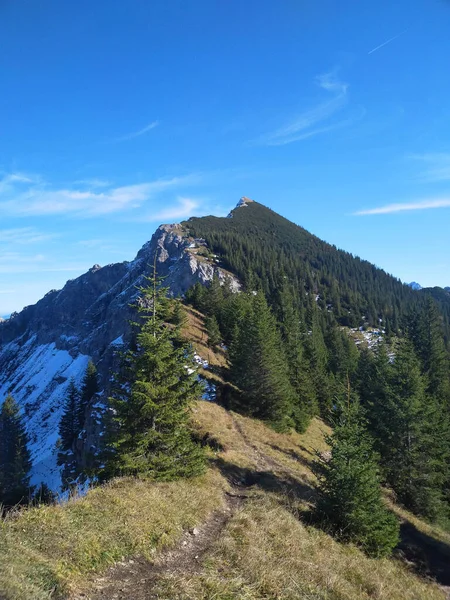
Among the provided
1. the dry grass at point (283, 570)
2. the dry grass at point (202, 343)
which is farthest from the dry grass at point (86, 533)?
the dry grass at point (202, 343)

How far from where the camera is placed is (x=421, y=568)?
1595 cm

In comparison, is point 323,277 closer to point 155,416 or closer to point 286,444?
point 286,444

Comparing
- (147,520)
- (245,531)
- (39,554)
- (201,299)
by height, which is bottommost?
(245,531)

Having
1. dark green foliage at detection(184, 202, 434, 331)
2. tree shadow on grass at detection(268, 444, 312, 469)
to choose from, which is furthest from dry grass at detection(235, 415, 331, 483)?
dark green foliage at detection(184, 202, 434, 331)

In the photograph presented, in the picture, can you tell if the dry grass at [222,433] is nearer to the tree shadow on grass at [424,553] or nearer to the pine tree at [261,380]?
the pine tree at [261,380]

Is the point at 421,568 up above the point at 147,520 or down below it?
below

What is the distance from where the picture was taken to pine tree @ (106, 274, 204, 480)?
1315 cm

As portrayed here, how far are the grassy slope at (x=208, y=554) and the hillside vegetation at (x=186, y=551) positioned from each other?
26 millimetres

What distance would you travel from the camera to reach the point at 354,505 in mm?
13570

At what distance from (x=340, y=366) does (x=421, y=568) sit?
Result: 146 feet

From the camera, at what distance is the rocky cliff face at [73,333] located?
68.2 metres

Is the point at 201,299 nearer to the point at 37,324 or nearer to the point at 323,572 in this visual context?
the point at 323,572

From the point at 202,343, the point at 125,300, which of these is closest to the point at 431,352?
the point at 202,343

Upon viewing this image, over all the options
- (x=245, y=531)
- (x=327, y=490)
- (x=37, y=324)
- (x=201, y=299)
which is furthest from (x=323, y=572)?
(x=37, y=324)
